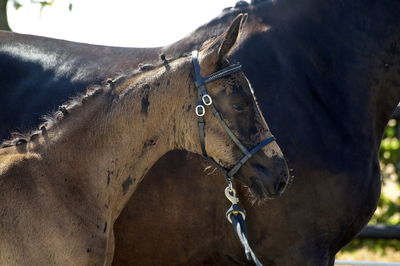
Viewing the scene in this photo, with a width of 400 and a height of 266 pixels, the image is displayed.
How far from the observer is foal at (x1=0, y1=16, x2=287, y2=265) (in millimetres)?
3744

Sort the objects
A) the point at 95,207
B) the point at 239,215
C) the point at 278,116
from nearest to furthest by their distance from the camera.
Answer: the point at 95,207 → the point at 239,215 → the point at 278,116

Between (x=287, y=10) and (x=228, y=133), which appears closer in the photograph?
(x=228, y=133)

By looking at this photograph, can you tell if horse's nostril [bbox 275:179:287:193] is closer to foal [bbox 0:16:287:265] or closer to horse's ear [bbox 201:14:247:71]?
foal [bbox 0:16:287:265]

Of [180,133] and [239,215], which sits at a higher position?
[180,133]

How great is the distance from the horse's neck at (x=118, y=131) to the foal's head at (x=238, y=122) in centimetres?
12

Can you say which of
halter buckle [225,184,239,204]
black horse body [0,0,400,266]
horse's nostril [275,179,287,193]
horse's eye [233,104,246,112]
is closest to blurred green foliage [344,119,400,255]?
black horse body [0,0,400,266]

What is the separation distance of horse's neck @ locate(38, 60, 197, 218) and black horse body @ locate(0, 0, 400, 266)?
2.21ft

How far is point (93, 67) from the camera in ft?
16.0

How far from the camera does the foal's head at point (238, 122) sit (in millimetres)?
3906

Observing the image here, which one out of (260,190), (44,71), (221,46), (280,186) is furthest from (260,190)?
(44,71)

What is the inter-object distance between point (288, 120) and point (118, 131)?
1.19 metres

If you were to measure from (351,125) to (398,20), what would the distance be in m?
0.81

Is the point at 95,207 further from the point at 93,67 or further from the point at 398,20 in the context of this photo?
the point at 398,20

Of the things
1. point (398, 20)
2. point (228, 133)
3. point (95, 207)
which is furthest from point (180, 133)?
point (398, 20)
